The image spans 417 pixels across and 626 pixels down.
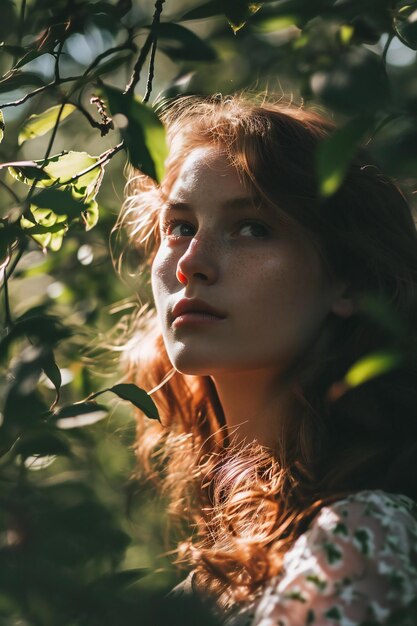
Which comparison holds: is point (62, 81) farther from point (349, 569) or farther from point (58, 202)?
point (349, 569)

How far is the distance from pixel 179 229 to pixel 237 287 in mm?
193

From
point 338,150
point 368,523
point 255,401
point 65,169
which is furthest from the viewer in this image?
point 255,401

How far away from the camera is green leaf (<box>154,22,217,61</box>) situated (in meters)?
0.90

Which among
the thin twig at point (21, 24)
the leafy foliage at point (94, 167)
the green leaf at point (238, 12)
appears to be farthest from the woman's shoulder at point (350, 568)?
the thin twig at point (21, 24)

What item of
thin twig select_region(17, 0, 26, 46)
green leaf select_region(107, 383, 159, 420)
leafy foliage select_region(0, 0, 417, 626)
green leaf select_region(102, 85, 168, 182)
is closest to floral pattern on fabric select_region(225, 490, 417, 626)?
leafy foliage select_region(0, 0, 417, 626)

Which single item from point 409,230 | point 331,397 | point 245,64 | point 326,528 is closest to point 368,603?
point 326,528

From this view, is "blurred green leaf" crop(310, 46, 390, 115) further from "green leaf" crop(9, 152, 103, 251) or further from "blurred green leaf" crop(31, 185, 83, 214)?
"green leaf" crop(9, 152, 103, 251)

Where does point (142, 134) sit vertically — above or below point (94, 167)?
above

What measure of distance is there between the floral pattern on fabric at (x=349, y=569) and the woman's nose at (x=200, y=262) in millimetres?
394

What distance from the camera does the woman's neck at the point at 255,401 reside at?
1392 mm

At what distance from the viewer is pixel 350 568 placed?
1017 mm

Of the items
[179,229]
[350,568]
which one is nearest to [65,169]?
[179,229]

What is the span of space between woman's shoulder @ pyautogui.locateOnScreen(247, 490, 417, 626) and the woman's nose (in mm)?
394

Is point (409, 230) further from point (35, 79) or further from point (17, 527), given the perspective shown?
point (17, 527)
